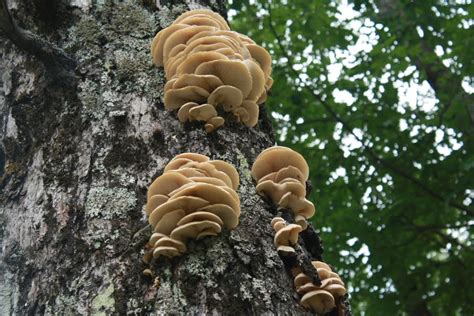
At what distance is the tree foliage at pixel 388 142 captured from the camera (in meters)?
6.86

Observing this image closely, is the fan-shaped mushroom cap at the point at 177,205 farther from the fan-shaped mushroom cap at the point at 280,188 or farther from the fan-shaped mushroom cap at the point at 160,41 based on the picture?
the fan-shaped mushroom cap at the point at 160,41

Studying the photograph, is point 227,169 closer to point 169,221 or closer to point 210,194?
point 210,194

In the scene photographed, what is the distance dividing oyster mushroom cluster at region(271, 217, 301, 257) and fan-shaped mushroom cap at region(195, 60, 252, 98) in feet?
2.41

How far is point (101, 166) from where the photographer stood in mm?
2359

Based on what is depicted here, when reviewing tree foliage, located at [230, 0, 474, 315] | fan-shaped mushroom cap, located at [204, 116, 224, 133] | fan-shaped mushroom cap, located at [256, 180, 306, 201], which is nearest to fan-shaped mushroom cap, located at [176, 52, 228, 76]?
fan-shaped mushroom cap, located at [204, 116, 224, 133]

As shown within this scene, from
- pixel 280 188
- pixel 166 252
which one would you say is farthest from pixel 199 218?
pixel 280 188

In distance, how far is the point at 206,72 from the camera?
2.54 m

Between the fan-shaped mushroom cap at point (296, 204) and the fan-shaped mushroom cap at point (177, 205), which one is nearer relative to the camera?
the fan-shaped mushroom cap at point (177, 205)

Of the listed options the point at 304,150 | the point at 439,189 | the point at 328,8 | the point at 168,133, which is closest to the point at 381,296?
the point at 439,189

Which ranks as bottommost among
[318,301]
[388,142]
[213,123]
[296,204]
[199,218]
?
[318,301]

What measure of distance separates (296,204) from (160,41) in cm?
106

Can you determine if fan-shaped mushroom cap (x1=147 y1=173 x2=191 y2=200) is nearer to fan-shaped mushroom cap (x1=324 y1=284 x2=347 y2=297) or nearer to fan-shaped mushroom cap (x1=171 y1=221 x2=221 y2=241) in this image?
fan-shaped mushroom cap (x1=171 y1=221 x2=221 y2=241)

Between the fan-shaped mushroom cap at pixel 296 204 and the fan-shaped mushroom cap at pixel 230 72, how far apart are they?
0.59 meters

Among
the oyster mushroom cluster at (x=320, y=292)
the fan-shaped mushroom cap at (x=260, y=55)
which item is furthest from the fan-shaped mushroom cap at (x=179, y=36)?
the oyster mushroom cluster at (x=320, y=292)
